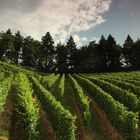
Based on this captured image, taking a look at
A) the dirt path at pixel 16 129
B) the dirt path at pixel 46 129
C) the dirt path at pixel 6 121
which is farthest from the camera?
the dirt path at pixel 46 129

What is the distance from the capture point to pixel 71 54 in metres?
108

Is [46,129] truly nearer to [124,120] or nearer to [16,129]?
[16,129]

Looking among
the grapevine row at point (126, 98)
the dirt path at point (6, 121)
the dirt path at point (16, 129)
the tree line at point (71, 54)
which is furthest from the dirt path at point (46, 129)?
the tree line at point (71, 54)

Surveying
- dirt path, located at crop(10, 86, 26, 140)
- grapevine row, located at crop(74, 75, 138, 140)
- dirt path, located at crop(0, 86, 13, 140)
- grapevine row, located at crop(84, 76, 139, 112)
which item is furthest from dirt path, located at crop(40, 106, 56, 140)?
grapevine row, located at crop(84, 76, 139, 112)

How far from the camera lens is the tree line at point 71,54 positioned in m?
98.6

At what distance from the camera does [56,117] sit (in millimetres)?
22125

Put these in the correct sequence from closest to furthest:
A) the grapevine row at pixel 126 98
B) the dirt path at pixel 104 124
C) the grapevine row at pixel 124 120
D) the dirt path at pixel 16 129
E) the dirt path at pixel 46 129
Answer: the grapevine row at pixel 124 120 → the dirt path at pixel 16 129 → the dirt path at pixel 46 129 → the dirt path at pixel 104 124 → the grapevine row at pixel 126 98

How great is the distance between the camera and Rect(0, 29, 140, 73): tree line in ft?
324

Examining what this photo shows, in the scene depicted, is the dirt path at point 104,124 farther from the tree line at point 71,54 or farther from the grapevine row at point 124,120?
the tree line at point 71,54

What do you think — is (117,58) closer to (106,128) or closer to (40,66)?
(40,66)

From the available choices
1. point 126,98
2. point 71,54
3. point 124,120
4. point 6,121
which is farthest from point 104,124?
point 71,54

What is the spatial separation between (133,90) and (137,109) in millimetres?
10348

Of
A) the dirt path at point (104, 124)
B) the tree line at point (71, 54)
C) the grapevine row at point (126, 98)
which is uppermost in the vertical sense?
the tree line at point (71, 54)

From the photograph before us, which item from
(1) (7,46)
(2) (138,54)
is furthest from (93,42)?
(1) (7,46)
